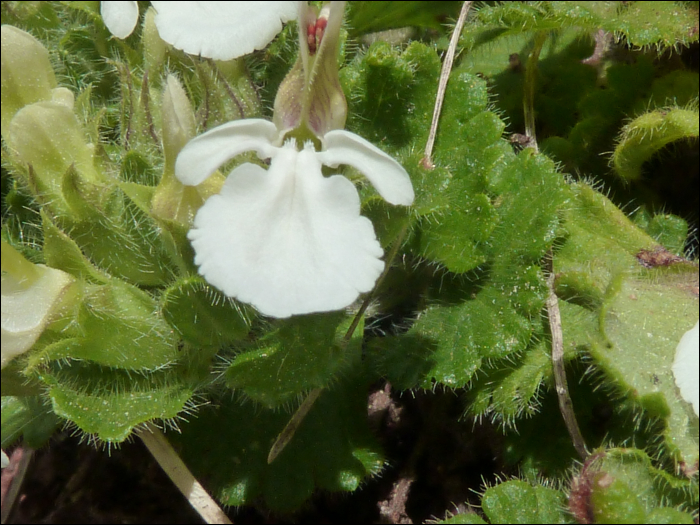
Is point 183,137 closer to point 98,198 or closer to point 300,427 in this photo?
point 98,198

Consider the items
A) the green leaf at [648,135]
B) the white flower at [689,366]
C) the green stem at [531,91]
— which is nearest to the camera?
the white flower at [689,366]

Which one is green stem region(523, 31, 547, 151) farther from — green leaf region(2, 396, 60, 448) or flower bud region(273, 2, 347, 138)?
green leaf region(2, 396, 60, 448)

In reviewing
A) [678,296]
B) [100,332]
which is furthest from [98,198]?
[678,296]

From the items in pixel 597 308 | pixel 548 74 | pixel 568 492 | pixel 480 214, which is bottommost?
pixel 568 492

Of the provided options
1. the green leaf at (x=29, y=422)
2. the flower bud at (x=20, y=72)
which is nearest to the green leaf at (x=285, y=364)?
the green leaf at (x=29, y=422)

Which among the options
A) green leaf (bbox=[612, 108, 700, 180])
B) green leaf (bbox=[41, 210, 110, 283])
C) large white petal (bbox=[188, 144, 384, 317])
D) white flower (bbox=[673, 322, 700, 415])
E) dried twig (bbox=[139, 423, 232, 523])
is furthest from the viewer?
green leaf (bbox=[612, 108, 700, 180])

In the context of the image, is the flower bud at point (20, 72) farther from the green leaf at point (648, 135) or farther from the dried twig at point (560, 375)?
the green leaf at point (648, 135)

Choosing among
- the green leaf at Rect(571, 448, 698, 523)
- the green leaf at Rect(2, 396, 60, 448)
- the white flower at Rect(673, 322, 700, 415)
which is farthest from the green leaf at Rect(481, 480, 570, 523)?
the green leaf at Rect(2, 396, 60, 448)

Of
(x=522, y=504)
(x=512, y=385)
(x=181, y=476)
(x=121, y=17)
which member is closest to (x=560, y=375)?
(x=512, y=385)
